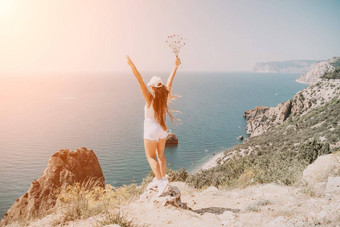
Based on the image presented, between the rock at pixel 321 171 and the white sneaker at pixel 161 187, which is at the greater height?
the white sneaker at pixel 161 187

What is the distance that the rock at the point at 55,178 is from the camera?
15.8 metres

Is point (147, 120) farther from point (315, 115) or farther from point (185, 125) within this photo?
point (185, 125)

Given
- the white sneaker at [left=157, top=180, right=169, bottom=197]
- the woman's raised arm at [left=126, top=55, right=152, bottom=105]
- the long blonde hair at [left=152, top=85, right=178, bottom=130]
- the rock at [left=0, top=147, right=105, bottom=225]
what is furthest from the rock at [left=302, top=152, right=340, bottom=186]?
the rock at [left=0, top=147, right=105, bottom=225]

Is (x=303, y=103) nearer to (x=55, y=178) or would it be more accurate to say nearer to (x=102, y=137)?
(x=102, y=137)

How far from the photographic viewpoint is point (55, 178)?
17.7 m

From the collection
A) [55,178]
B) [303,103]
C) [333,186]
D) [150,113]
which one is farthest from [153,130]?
[303,103]

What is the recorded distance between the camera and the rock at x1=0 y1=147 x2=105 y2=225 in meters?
15.8

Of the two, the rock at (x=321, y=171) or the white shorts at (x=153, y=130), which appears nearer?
the white shorts at (x=153, y=130)

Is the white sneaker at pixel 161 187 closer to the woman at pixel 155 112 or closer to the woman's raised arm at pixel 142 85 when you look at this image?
the woman at pixel 155 112

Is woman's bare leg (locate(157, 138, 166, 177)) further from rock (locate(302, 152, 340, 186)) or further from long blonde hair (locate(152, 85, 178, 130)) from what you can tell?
rock (locate(302, 152, 340, 186))

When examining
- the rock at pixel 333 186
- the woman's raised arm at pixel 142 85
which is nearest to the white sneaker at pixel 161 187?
the woman's raised arm at pixel 142 85

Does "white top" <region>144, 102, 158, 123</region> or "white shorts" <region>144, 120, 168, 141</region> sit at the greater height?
"white top" <region>144, 102, 158, 123</region>

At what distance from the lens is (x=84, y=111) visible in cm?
8238

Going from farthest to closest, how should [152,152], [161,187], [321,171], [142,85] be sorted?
[321,171], [161,187], [152,152], [142,85]
